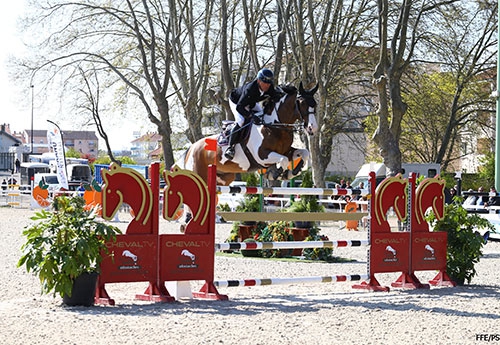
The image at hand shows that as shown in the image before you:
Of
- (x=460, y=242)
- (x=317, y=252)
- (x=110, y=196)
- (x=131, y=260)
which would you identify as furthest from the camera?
(x=317, y=252)

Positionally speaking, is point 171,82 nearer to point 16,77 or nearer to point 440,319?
point 16,77

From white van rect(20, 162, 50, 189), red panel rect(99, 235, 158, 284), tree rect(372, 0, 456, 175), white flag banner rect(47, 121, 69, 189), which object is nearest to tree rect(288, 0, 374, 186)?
tree rect(372, 0, 456, 175)

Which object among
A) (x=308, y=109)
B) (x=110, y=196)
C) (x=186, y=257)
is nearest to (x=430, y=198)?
(x=308, y=109)

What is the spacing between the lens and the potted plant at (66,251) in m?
7.92

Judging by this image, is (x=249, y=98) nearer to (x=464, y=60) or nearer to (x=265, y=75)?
(x=265, y=75)

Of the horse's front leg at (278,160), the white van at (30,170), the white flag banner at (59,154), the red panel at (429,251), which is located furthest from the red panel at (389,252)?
the white van at (30,170)

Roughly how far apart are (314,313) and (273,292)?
199 cm

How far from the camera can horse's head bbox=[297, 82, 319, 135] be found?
11.6 meters

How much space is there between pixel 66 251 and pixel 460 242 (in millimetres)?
5521

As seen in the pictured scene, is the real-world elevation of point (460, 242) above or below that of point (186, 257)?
above

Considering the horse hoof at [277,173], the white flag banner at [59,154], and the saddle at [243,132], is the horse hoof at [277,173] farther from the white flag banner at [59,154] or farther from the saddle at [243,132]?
the white flag banner at [59,154]

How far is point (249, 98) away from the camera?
38.7 ft

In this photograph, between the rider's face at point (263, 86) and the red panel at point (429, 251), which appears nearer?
the red panel at point (429, 251)

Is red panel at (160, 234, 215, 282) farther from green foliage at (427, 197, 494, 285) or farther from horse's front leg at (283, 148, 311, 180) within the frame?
green foliage at (427, 197, 494, 285)
